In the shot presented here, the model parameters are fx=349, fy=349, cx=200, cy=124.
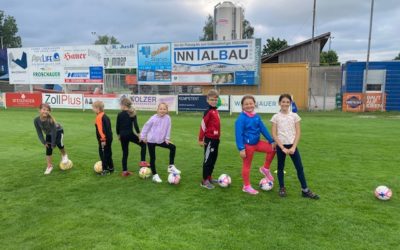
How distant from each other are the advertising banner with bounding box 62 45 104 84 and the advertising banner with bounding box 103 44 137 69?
20.4 inches

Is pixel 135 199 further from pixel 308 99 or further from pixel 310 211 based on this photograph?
pixel 308 99

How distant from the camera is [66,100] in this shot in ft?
79.5

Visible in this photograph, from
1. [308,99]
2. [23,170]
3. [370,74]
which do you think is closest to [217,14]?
[308,99]

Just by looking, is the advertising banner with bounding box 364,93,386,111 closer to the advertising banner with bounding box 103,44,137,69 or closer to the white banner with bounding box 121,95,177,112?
the white banner with bounding box 121,95,177,112

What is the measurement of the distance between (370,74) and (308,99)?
5.02 m

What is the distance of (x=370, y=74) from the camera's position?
25.6m

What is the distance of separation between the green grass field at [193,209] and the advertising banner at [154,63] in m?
17.8

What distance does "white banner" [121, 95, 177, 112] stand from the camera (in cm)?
2216

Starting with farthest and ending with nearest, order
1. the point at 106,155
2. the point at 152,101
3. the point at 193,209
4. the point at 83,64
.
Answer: the point at 83,64 < the point at 152,101 < the point at 106,155 < the point at 193,209

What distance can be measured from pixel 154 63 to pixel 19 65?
12711 millimetres

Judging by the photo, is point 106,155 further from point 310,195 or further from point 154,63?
point 154,63

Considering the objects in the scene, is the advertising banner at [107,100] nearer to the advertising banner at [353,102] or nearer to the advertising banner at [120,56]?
the advertising banner at [120,56]

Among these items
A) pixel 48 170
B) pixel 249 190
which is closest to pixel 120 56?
pixel 48 170

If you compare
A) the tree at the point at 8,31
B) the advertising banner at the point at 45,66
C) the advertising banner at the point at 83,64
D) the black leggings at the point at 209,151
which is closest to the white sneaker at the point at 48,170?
the black leggings at the point at 209,151
